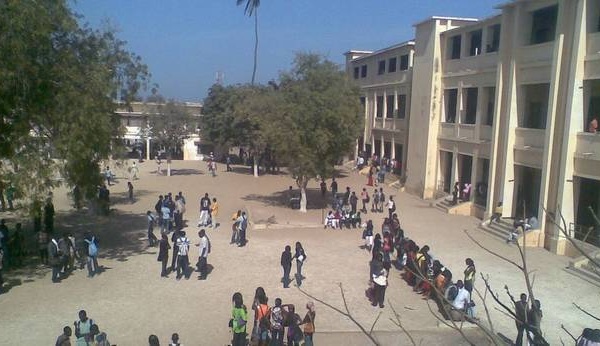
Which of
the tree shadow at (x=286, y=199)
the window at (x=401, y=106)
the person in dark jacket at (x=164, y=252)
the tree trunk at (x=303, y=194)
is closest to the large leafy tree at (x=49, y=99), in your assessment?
the person in dark jacket at (x=164, y=252)

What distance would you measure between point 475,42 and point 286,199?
12.9 meters

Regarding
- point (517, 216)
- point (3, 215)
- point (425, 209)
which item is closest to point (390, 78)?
point (425, 209)

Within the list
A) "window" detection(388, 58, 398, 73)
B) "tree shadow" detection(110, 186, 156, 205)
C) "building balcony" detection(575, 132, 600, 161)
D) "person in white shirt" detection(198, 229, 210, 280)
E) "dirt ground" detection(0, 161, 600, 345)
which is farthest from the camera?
"window" detection(388, 58, 398, 73)

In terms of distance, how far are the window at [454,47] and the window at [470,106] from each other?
2.35m

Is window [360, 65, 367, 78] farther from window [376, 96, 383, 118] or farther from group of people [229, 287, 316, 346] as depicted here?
group of people [229, 287, 316, 346]

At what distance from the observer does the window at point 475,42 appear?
2739cm

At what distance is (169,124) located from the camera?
45562 mm

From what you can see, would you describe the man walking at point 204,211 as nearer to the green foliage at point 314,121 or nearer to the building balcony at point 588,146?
the green foliage at point 314,121

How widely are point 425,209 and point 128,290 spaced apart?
17.6 m

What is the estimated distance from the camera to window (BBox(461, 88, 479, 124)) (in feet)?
91.4

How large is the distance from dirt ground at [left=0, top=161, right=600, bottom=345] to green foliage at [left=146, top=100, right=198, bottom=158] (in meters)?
20.6

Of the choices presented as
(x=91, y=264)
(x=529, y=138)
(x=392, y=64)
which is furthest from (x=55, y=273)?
(x=392, y=64)

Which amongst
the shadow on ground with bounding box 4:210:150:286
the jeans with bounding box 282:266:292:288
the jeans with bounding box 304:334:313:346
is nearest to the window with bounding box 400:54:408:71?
the shadow on ground with bounding box 4:210:150:286

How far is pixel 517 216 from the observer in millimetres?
23094
